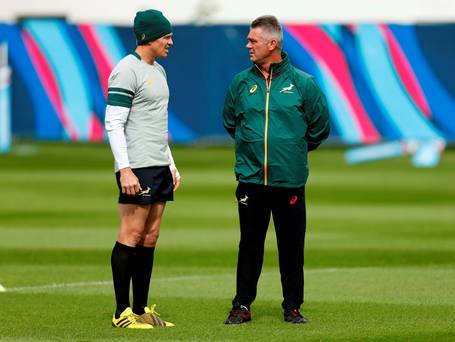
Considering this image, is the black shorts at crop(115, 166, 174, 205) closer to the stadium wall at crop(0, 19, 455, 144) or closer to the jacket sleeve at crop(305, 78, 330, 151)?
the jacket sleeve at crop(305, 78, 330, 151)

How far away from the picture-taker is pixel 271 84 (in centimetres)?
979

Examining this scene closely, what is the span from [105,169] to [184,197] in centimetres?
616

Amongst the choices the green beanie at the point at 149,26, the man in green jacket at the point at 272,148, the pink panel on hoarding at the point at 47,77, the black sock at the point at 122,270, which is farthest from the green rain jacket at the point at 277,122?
the pink panel on hoarding at the point at 47,77

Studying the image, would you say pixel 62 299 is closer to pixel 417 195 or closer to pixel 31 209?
pixel 31 209

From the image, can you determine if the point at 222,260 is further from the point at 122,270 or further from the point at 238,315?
the point at 122,270

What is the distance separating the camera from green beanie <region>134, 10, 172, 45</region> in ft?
31.5

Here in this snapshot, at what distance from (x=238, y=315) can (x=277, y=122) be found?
136 centimetres

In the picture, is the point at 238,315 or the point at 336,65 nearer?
the point at 238,315

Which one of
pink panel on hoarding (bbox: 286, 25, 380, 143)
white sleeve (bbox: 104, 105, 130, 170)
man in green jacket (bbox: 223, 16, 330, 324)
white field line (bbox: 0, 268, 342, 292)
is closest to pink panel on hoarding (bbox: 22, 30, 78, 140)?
pink panel on hoarding (bbox: 286, 25, 380, 143)

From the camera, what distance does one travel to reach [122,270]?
31.9 ft

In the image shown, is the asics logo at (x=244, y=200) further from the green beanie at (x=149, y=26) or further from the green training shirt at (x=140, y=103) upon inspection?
the green beanie at (x=149, y=26)

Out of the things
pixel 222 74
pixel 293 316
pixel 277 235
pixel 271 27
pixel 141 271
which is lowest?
pixel 293 316

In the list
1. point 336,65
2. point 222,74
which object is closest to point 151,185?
point 336,65

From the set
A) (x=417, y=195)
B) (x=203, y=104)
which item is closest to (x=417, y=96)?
(x=203, y=104)
